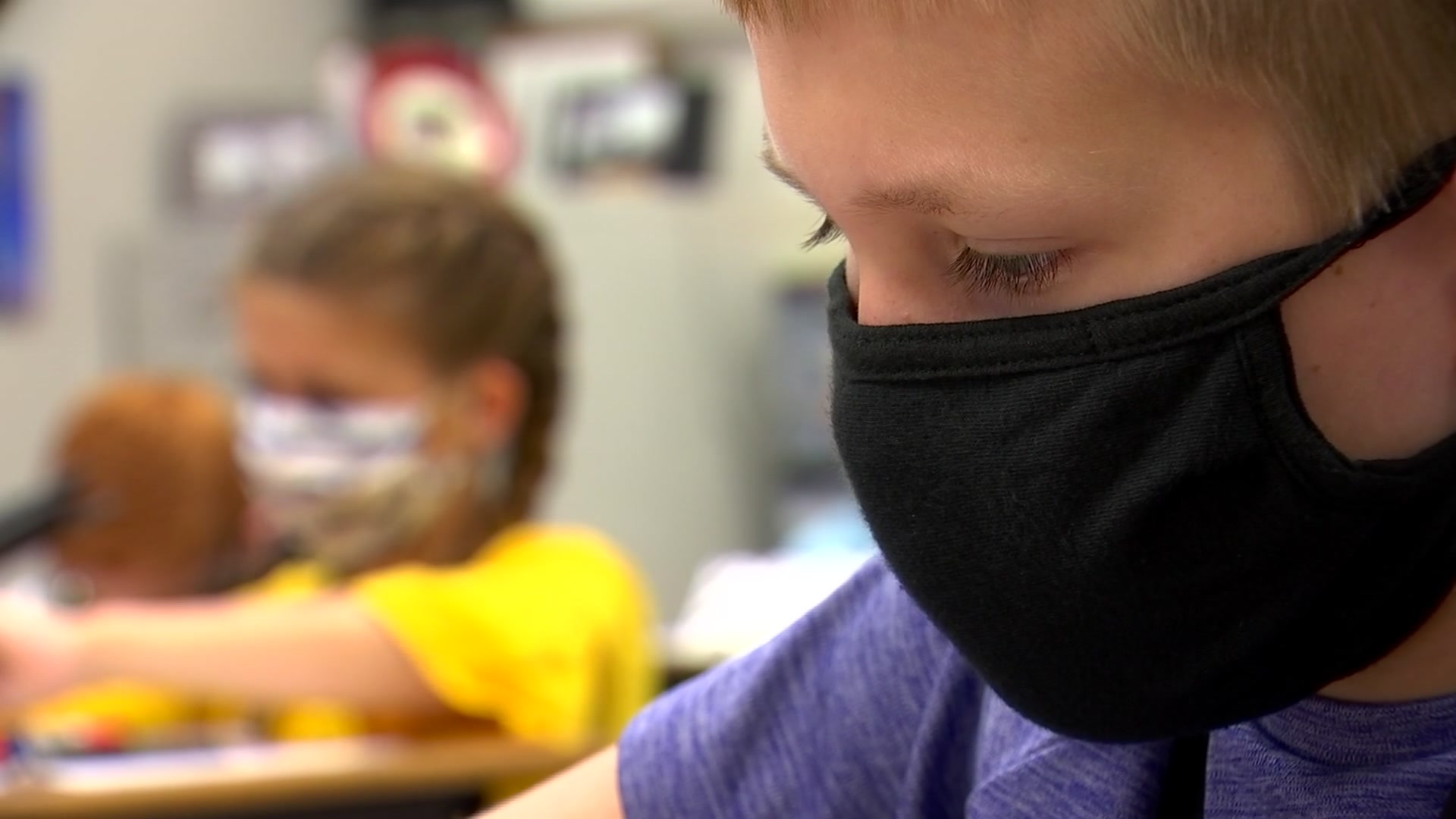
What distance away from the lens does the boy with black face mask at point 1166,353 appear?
0.45m


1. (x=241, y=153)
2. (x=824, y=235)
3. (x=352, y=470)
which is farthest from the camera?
(x=241, y=153)

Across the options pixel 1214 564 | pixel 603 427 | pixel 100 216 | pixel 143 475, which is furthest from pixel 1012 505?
pixel 100 216

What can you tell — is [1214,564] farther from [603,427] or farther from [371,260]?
[603,427]

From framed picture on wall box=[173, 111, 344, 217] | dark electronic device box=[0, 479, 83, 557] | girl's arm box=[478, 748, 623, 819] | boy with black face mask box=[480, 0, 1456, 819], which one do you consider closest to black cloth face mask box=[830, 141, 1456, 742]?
boy with black face mask box=[480, 0, 1456, 819]

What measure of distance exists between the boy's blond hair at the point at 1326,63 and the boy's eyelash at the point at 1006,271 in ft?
0.23

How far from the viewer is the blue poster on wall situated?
3137 millimetres

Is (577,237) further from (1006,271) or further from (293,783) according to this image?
(1006,271)

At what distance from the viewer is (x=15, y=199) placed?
10.3 ft

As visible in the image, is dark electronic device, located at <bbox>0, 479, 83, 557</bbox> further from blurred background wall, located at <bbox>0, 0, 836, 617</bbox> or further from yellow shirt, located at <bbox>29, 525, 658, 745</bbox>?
blurred background wall, located at <bbox>0, 0, 836, 617</bbox>

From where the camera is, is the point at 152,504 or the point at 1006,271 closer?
the point at 1006,271

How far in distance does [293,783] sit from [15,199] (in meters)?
2.48

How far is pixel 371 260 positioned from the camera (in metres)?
1.56

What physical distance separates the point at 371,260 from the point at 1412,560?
122 cm

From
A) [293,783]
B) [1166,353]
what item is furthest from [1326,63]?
[293,783]
